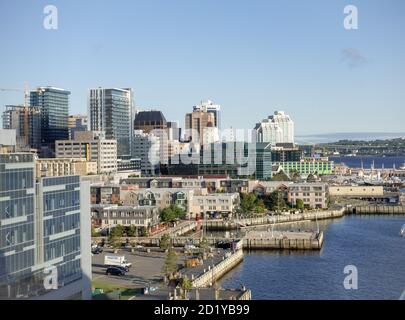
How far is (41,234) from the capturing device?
19.0 feet

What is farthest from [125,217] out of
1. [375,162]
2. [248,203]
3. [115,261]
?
[375,162]

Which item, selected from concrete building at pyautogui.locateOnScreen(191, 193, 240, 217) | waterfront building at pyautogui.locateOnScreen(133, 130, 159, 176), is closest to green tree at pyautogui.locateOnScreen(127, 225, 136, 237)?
concrete building at pyautogui.locateOnScreen(191, 193, 240, 217)

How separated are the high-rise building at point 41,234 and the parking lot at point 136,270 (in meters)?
1.95

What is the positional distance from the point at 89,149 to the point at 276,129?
942 inches

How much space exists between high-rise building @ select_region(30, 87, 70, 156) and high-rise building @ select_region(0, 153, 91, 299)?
23837mm

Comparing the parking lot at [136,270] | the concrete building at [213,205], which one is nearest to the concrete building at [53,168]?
the parking lot at [136,270]

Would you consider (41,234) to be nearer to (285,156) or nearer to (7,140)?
(7,140)

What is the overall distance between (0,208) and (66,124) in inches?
1078

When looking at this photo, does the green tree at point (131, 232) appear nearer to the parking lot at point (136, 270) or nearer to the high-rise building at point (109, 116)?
the parking lot at point (136, 270)

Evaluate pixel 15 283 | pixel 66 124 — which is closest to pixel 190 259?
pixel 15 283

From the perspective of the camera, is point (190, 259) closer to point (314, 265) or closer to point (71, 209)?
point (314, 265)

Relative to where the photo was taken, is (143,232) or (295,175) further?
(295,175)

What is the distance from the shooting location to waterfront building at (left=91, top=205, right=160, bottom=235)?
46.4 feet

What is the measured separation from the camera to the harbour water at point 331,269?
848cm
